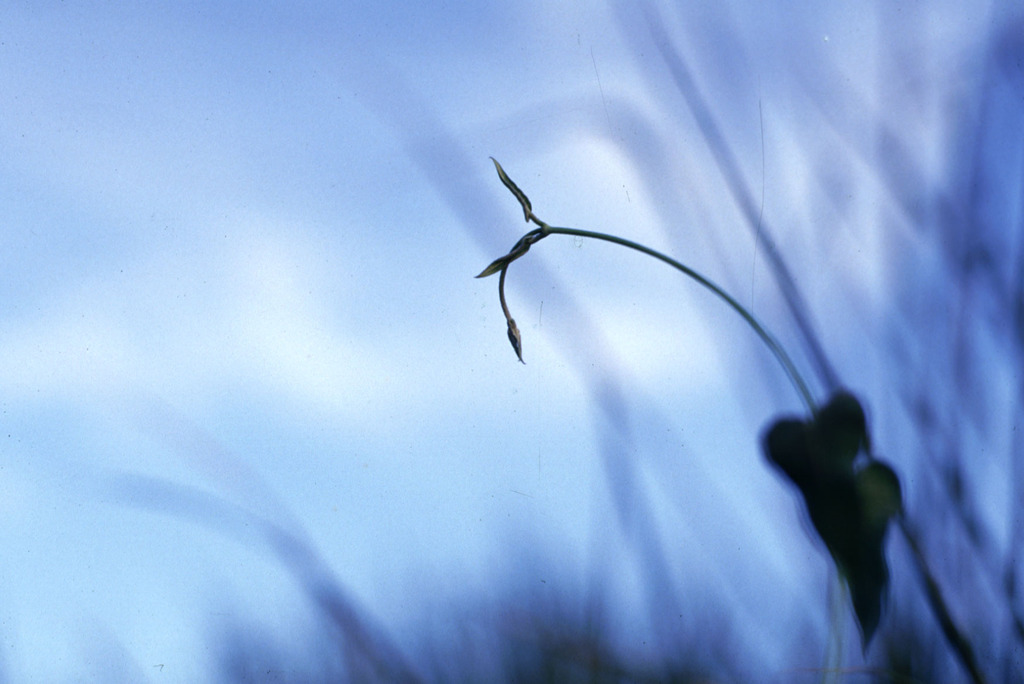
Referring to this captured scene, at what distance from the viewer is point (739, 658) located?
521mm

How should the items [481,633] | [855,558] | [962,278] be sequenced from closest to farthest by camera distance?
[855,558]
[962,278]
[481,633]

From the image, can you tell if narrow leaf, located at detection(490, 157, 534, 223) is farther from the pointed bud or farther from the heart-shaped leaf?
the heart-shaped leaf

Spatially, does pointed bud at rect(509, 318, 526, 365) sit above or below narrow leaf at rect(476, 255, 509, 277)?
below

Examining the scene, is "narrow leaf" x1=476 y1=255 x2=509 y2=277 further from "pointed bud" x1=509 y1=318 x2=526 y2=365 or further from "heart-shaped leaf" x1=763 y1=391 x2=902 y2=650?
"heart-shaped leaf" x1=763 y1=391 x2=902 y2=650

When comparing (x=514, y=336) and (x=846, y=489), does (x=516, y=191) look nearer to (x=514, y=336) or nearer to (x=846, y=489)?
(x=514, y=336)

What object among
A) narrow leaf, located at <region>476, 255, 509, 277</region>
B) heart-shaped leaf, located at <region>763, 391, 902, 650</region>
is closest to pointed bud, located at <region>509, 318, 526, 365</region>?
narrow leaf, located at <region>476, 255, 509, 277</region>

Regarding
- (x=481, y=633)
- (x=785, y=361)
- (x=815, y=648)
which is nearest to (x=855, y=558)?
(x=785, y=361)

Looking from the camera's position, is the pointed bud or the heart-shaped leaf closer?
the heart-shaped leaf

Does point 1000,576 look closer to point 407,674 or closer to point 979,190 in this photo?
point 979,190

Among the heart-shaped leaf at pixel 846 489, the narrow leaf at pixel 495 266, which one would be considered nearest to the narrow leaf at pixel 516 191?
the narrow leaf at pixel 495 266

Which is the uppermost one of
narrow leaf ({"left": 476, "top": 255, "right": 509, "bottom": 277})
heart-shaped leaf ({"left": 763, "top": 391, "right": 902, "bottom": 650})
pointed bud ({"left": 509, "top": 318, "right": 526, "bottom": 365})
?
narrow leaf ({"left": 476, "top": 255, "right": 509, "bottom": 277})

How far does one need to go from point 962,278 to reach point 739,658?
10.4 inches

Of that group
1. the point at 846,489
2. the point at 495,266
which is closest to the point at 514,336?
the point at 495,266

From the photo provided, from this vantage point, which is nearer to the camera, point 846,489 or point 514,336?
point 846,489
